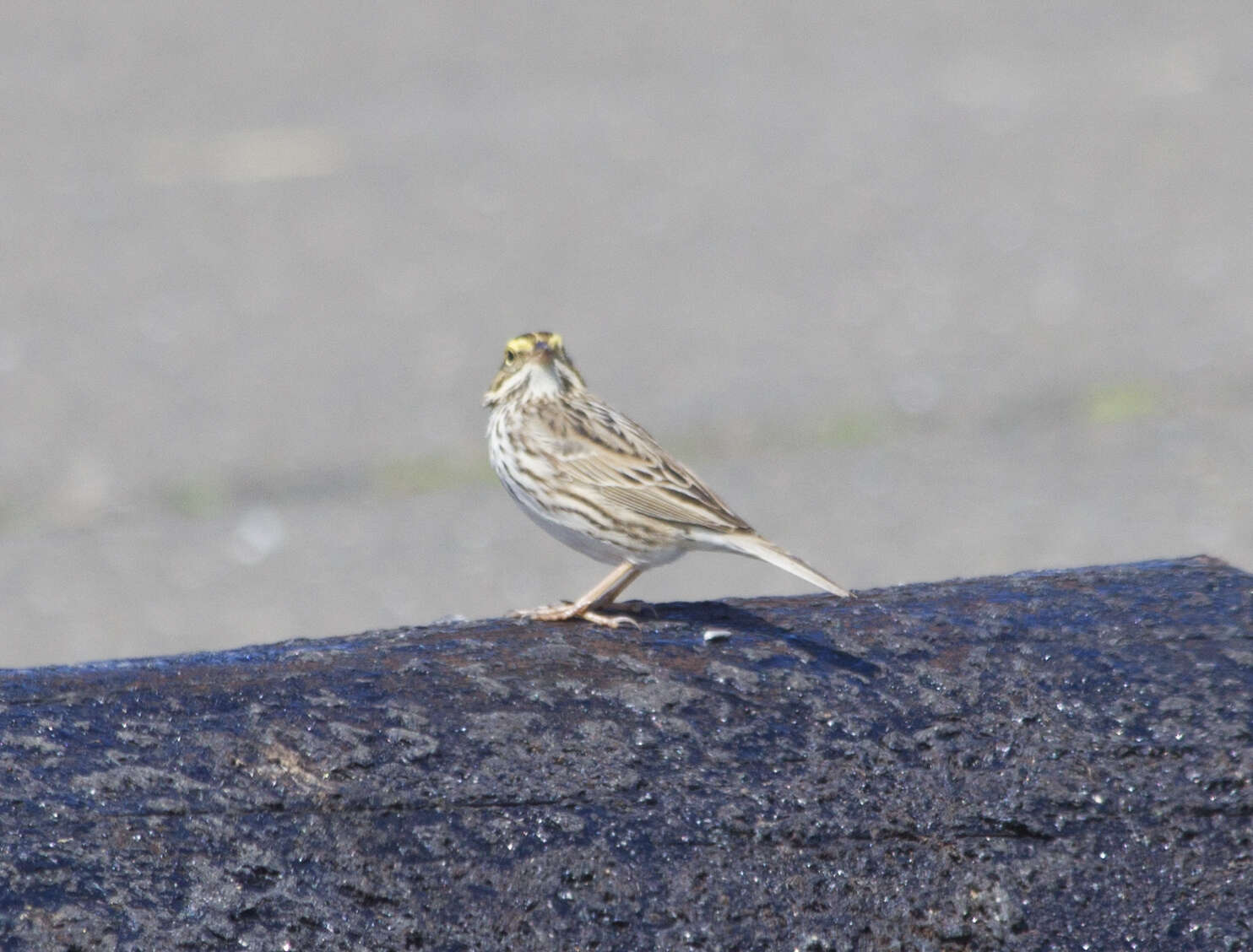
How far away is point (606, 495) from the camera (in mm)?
5184

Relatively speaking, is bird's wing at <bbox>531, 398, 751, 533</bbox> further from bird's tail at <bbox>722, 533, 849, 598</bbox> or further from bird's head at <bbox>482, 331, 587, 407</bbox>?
bird's head at <bbox>482, 331, 587, 407</bbox>

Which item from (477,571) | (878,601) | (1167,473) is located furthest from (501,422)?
(1167,473)

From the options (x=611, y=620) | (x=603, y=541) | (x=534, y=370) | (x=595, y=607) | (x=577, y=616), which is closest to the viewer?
(x=611, y=620)

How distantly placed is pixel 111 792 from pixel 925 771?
5.09ft

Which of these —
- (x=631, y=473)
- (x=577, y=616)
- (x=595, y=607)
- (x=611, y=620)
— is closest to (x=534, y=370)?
(x=631, y=473)

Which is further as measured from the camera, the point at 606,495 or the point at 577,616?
the point at 606,495

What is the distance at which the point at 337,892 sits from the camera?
3406 mm

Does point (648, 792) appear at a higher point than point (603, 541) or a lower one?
lower

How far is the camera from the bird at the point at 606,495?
5012 millimetres

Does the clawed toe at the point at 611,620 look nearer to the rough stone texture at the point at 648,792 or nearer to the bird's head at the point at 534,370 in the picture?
the rough stone texture at the point at 648,792

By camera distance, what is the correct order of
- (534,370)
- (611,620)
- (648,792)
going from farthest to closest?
(534,370) < (611,620) < (648,792)

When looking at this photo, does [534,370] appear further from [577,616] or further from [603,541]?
[577,616]

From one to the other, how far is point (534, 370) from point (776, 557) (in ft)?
4.35

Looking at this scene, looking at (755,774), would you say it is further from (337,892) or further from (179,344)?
(179,344)
